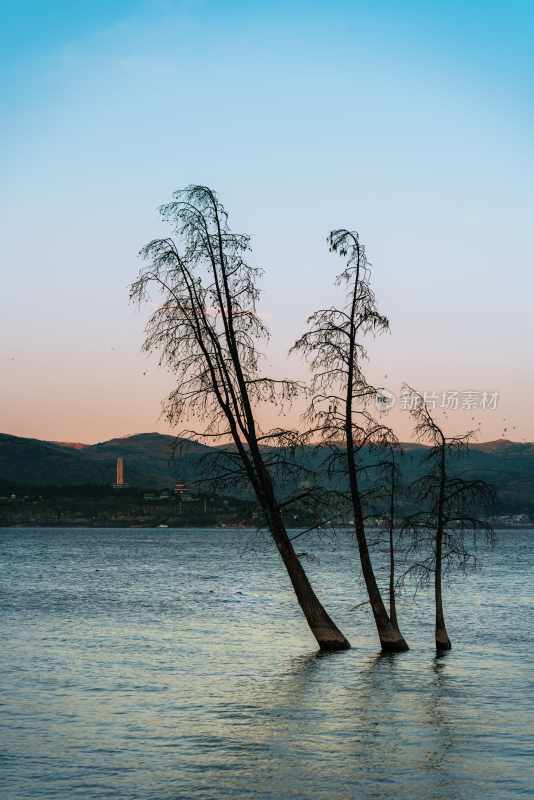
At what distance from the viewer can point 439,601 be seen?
121 feet

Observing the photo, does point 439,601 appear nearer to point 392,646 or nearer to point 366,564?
point 392,646

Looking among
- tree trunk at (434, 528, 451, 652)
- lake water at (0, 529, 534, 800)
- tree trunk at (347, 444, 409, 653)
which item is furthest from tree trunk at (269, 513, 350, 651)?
tree trunk at (434, 528, 451, 652)

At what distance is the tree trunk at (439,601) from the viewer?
36.2 m

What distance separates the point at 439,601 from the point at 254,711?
1053 centimetres

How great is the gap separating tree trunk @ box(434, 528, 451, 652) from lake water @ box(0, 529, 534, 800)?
78 centimetres

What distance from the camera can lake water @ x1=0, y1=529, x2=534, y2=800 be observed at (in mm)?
19922

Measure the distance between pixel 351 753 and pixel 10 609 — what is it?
50725mm

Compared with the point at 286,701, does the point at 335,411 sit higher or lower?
higher

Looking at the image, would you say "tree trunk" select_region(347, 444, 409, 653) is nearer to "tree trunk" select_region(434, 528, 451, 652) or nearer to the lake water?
the lake water

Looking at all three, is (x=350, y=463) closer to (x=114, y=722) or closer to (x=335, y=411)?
(x=335, y=411)

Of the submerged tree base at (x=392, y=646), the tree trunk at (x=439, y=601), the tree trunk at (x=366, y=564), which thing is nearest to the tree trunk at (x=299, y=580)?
the tree trunk at (x=366, y=564)

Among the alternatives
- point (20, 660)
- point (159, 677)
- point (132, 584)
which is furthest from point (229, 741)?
point (132, 584)

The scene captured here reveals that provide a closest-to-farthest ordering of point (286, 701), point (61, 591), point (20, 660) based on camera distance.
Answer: point (286, 701), point (20, 660), point (61, 591)

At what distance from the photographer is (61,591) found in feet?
304
